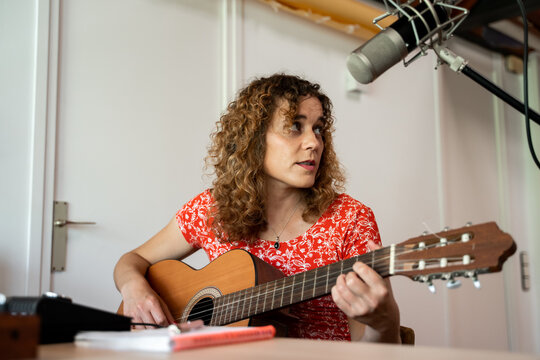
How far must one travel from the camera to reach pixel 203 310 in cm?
158

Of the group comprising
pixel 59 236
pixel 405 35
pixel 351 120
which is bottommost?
pixel 59 236

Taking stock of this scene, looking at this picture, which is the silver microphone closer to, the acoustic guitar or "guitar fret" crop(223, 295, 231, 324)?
the acoustic guitar

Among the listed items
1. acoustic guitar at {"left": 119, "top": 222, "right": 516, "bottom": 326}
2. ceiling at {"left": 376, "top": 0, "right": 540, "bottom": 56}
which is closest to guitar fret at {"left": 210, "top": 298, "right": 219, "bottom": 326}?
acoustic guitar at {"left": 119, "top": 222, "right": 516, "bottom": 326}

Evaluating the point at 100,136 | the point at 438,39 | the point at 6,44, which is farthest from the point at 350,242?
the point at 6,44

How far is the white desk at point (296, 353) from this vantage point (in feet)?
2.33

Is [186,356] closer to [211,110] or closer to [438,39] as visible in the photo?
[438,39]

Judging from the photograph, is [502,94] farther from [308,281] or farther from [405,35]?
[308,281]

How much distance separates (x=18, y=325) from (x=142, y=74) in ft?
7.00

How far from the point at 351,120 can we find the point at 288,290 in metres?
2.34

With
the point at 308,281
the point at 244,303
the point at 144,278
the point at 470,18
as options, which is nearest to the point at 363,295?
the point at 308,281

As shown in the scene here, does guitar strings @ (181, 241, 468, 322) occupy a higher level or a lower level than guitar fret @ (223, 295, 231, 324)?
higher

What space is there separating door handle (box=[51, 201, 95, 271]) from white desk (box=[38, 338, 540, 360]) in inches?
61.5

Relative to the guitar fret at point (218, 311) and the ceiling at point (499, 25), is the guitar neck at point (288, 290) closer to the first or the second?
the guitar fret at point (218, 311)

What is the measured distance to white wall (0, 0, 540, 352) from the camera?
229 centimetres
